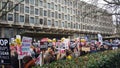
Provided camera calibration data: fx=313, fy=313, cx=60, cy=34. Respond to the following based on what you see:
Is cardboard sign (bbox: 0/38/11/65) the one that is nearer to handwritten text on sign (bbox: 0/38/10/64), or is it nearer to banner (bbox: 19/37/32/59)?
handwritten text on sign (bbox: 0/38/10/64)

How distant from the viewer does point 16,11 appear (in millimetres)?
62312

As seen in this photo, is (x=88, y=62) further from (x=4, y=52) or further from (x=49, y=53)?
(x=49, y=53)

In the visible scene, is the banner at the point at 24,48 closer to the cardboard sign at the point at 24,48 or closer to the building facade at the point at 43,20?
the cardboard sign at the point at 24,48

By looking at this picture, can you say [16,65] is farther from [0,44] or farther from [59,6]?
[59,6]

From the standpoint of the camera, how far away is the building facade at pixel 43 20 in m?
59.5

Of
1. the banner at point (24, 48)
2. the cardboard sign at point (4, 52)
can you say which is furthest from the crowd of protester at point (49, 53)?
the cardboard sign at point (4, 52)

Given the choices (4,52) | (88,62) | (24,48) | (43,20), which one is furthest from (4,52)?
→ (43,20)

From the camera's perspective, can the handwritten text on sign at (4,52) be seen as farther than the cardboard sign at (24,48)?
No

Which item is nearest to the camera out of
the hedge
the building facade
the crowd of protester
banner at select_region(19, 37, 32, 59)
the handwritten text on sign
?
the hedge

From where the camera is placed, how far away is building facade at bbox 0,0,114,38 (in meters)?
59.5

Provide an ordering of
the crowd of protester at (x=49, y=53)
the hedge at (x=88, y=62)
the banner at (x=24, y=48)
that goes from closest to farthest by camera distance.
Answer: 1. the hedge at (x=88, y=62)
2. the banner at (x=24, y=48)
3. the crowd of protester at (x=49, y=53)

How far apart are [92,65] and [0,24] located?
162ft

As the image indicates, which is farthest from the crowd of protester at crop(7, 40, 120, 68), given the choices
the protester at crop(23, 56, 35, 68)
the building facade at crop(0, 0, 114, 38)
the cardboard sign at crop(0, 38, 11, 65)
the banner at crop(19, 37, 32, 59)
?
the building facade at crop(0, 0, 114, 38)

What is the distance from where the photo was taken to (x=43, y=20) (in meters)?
73.9
